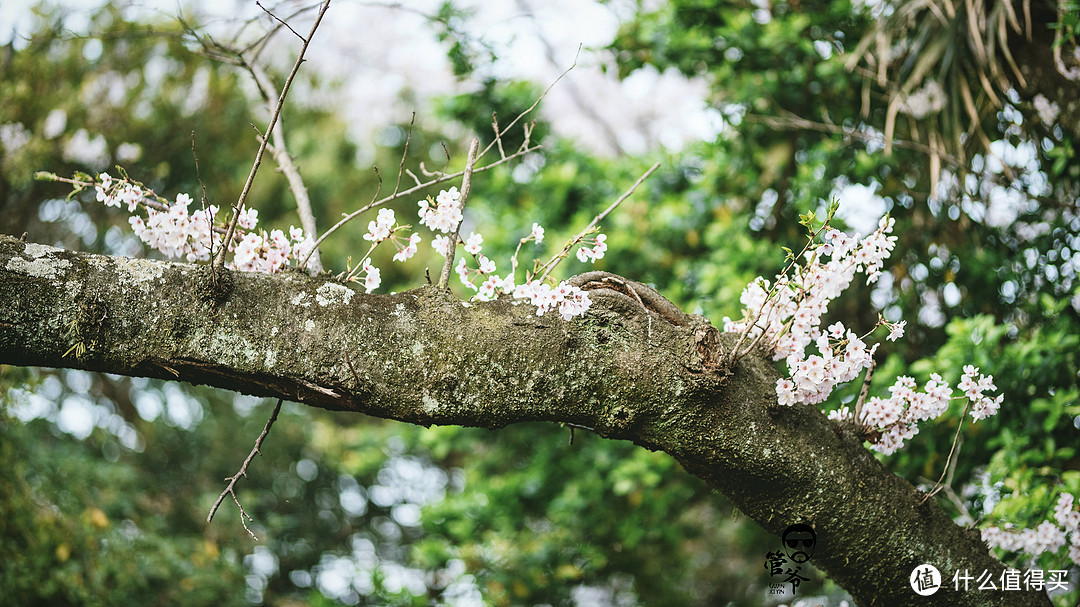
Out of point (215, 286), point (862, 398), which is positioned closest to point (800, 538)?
point (862, 398)

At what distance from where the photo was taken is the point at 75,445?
201 inches

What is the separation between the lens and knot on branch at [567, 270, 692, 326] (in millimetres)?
1552

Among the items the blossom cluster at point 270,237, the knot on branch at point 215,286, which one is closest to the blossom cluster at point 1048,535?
the blossom cluster at point 270,237

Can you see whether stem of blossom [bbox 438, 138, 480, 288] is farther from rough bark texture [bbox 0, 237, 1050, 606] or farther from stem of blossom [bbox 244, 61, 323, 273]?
stem of blossom [bbox 244, 61, 323, 273]

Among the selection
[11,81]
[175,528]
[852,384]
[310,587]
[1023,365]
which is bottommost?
[310,587]

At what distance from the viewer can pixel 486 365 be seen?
1.38m

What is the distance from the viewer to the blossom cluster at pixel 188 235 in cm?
159

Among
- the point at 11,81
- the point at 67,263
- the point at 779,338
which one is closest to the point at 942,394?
the point at 779,338

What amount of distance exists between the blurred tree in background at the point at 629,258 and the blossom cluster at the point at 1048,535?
8 cm

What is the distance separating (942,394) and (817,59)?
1934mm

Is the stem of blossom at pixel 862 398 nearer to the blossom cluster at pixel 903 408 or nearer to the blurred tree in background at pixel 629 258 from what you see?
the blossom cluster at pixel 903 408

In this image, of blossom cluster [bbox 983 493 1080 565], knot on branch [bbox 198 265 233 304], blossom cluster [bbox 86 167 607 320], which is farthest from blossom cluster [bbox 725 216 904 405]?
knot on branch [bbox 198 265 233 304]

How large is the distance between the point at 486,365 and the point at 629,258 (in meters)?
2.18

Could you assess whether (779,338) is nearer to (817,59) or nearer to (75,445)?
(817,59)
